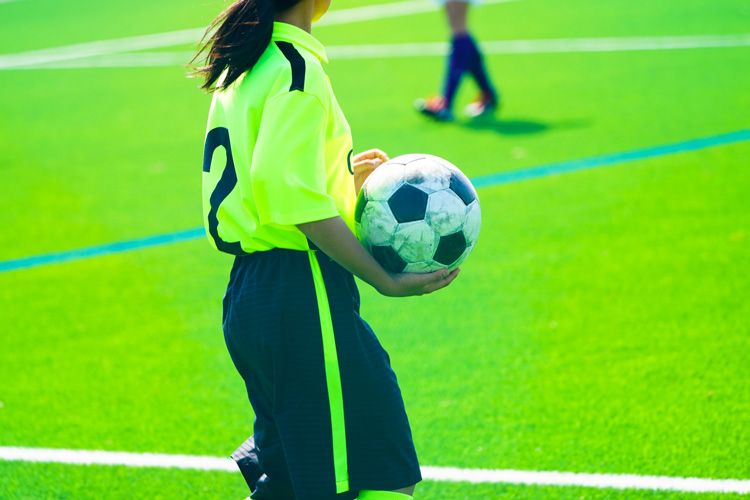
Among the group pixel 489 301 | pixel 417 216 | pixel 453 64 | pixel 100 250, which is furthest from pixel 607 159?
pixel 417 216

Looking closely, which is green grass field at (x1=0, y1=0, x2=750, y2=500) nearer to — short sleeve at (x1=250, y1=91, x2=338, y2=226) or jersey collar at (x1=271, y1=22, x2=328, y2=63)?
jersey collar at (x1=271, y1=22, x2=328, y2=63)

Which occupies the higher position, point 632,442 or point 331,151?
point 331,151

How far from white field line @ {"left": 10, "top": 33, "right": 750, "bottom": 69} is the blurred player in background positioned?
2571 millimetres

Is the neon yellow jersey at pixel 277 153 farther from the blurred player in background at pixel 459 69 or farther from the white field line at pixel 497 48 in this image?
the white field line at pixel 497 48

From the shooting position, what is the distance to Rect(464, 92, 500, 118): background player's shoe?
955 cm

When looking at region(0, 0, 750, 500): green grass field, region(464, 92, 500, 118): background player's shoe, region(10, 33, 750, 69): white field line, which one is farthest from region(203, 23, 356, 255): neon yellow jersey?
region(10, 33, 750, 69): white field line

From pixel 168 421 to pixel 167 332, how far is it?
3.43 ft

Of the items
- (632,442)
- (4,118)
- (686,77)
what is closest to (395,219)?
(632,442)

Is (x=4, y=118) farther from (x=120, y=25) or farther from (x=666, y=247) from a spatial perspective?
(x=666, y=247)

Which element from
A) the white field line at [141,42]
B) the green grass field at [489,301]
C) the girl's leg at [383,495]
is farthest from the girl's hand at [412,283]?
the white field line at [141,42]

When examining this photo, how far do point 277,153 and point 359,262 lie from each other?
1.22 feet

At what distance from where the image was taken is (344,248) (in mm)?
2586

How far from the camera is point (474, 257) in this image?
6.13 metres

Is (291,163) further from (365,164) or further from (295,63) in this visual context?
(365,164)
